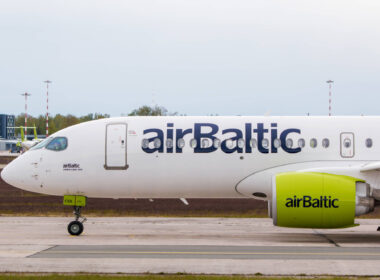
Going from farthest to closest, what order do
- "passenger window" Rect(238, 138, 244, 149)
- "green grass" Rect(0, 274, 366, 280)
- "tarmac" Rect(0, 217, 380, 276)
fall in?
"passenger window" Rect(238, 138, 244, 149), "tarmac" Rect(0, 217, 380, 276), "green grass" Rect(0, 274, 366, 280)

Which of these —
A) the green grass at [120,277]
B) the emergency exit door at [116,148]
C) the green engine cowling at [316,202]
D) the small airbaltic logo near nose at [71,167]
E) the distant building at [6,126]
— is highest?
the distant building at [6,126]

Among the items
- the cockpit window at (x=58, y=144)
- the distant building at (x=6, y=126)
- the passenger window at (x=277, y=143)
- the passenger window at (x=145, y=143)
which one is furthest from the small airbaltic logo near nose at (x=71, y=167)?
the distant building at (x=6, y=126)

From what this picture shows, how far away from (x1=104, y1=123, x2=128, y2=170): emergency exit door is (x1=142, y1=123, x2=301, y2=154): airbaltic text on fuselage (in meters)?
0.66

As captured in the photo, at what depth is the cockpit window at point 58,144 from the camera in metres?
17.5

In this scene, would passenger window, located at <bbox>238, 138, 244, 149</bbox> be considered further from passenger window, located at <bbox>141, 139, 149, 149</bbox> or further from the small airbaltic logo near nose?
the small airbaltic logo near nose

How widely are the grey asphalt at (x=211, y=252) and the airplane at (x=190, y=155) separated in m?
2.79

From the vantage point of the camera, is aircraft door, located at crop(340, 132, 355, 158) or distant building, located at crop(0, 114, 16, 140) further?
distant building, located at crop(0, 114, 16, 140)

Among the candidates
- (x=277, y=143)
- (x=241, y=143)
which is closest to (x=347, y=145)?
(x=277, y=143)

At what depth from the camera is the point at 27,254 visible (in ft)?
44.0

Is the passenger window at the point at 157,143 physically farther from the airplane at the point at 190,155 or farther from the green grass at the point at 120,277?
the green grass at the point at 120,277

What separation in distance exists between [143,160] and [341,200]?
593 centimetres

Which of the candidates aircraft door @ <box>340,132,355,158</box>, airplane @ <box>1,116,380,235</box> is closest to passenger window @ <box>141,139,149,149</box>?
airplane @ <box>1,116,380,235</box>

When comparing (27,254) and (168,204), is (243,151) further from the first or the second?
(168,204)

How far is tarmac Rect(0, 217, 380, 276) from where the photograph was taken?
458 inches
